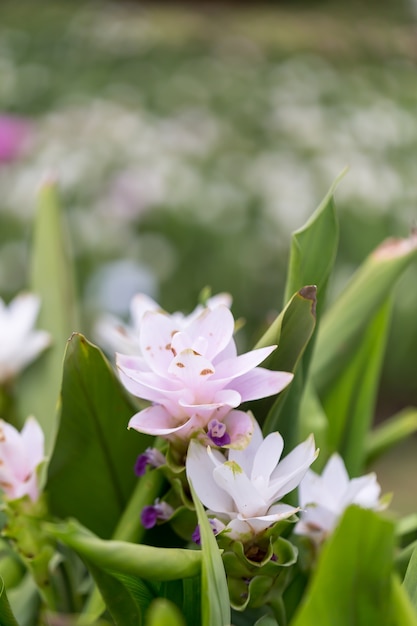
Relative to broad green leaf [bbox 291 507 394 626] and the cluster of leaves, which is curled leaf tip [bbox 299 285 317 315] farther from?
broad green leaf [bbox 291 507 394 626]

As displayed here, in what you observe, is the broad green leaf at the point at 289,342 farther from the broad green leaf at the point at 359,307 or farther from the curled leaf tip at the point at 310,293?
the broad green leaf at the point at 359,307

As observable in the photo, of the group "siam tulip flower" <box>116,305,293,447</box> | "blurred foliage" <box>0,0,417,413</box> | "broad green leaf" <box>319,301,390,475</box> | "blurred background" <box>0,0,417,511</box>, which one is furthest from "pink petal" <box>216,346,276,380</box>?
"blurred background" <box>0,0,417,511</box>

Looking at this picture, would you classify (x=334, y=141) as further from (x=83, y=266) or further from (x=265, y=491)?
(x=265, y=491)

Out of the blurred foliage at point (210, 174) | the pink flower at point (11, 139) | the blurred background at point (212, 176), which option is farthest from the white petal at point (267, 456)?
the pink flower at point (11, 139)

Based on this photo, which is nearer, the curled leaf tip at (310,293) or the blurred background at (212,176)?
the curled leaf tip at (310,293)

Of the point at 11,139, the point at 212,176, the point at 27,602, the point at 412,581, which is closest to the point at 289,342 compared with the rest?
the point at 412,581

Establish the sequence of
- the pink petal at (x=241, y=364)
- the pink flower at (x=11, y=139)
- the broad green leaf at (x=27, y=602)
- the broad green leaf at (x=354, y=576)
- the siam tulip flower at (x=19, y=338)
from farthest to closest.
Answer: the pink flower at (x=11, y=139)
the siam tulip flower at (x=19, y=338)
the broad green leaf at (x=27, y=602)
the pink petal at (x=241, y=364)
the broad green leaf at (x=354, y=576)
